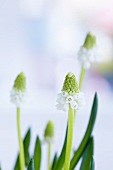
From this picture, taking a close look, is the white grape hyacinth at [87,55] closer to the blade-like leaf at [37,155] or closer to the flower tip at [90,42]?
the flower tip at [90,42]

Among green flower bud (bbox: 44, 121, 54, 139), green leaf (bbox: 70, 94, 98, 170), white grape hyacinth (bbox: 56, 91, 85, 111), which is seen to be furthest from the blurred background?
white grape hyacinth (bbox: 56, 91, 85, 111)

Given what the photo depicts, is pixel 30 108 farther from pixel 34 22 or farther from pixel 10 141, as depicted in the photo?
pixel 34 22

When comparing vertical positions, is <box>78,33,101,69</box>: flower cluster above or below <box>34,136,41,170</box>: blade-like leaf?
above

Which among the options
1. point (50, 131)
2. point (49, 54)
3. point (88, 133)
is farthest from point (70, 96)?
point (49, 54)

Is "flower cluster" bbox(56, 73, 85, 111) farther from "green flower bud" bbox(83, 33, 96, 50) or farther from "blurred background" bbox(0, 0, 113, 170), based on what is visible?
"blurred background" bbox(0, 0, 113, 170)

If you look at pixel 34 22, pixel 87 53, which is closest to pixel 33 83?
→ pixel 34 22

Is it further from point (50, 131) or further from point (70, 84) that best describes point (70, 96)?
point (50, 131)

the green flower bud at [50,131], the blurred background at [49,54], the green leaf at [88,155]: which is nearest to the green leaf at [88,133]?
the green leaf at [88,155]
